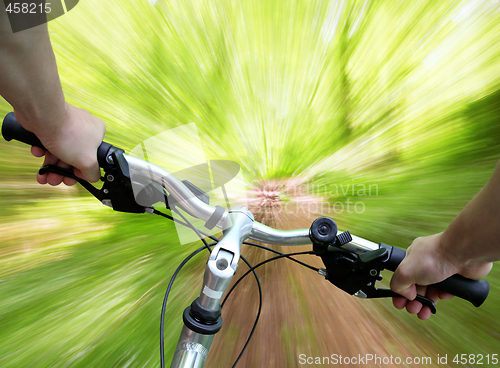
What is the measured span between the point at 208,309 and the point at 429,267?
1.43 ft

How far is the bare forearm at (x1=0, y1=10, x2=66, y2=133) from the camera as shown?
34cm

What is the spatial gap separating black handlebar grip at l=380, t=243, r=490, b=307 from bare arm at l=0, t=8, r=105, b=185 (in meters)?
0.64

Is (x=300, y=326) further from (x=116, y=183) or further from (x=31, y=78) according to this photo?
(x=31, y=78)

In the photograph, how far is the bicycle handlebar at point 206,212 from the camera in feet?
1.58

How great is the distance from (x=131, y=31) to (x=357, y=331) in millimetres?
1172

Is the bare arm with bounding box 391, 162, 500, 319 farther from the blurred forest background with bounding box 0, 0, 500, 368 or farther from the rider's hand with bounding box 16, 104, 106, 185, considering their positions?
the rider's hand with bounding box 16, 104, 106, 185

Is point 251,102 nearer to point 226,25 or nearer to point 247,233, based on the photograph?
point 226,25

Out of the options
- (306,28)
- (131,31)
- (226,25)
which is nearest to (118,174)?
(131,31)

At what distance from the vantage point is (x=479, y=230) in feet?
1.34

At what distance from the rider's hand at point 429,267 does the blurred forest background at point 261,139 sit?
0.92 feet

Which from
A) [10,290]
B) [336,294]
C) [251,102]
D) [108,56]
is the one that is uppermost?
[108,56]

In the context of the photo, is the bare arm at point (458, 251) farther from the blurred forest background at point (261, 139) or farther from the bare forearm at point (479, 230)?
the blurred forest background at point (261, 139)

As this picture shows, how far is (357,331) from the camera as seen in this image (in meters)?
0.74

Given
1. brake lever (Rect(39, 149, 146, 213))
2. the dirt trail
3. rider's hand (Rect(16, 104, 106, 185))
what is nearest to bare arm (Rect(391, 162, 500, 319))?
the dirt trail
